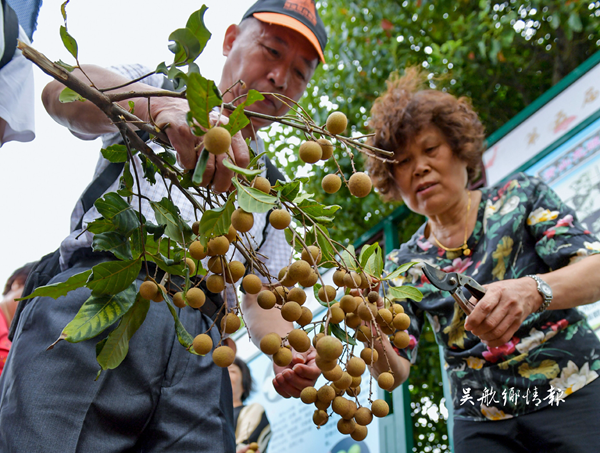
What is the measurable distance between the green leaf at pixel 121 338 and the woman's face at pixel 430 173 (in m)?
1.06

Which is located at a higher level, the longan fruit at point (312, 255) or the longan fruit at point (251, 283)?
the longan fruit at point (312, 255)

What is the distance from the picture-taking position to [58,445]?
791mm

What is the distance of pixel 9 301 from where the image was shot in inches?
92.7

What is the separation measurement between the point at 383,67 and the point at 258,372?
2134 millimetres

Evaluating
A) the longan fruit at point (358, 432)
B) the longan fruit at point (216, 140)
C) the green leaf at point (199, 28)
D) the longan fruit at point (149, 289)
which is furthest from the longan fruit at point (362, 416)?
the green leaf at point (199, 28)

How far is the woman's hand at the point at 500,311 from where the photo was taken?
1.07 meters

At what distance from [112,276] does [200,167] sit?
0.23 metres

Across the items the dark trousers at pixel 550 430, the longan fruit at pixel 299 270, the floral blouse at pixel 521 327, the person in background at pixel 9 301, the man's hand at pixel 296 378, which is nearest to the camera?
the longan fruit at pixel 299 270

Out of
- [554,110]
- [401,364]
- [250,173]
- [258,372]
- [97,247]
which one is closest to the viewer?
[250,173]

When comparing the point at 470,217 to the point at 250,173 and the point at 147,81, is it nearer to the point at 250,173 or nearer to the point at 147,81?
the point at 147,81

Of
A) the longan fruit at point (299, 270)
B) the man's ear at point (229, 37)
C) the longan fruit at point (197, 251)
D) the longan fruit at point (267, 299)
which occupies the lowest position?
the longan fruit at point (267, 299)

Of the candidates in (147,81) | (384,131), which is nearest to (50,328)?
(147,81)

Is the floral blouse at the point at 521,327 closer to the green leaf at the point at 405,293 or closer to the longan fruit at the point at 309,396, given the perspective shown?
the green leaf at the point at 405,293

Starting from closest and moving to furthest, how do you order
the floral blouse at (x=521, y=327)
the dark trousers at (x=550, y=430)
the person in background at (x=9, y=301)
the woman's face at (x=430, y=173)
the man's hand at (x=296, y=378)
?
the man's hand at (x=296, y=378) → the dark trousers at (x=550, y=430) → the floral blouse at (x=521, y=327) → the woman's face at (x=430, y=173) → the person in background at (x=9, y=301)
